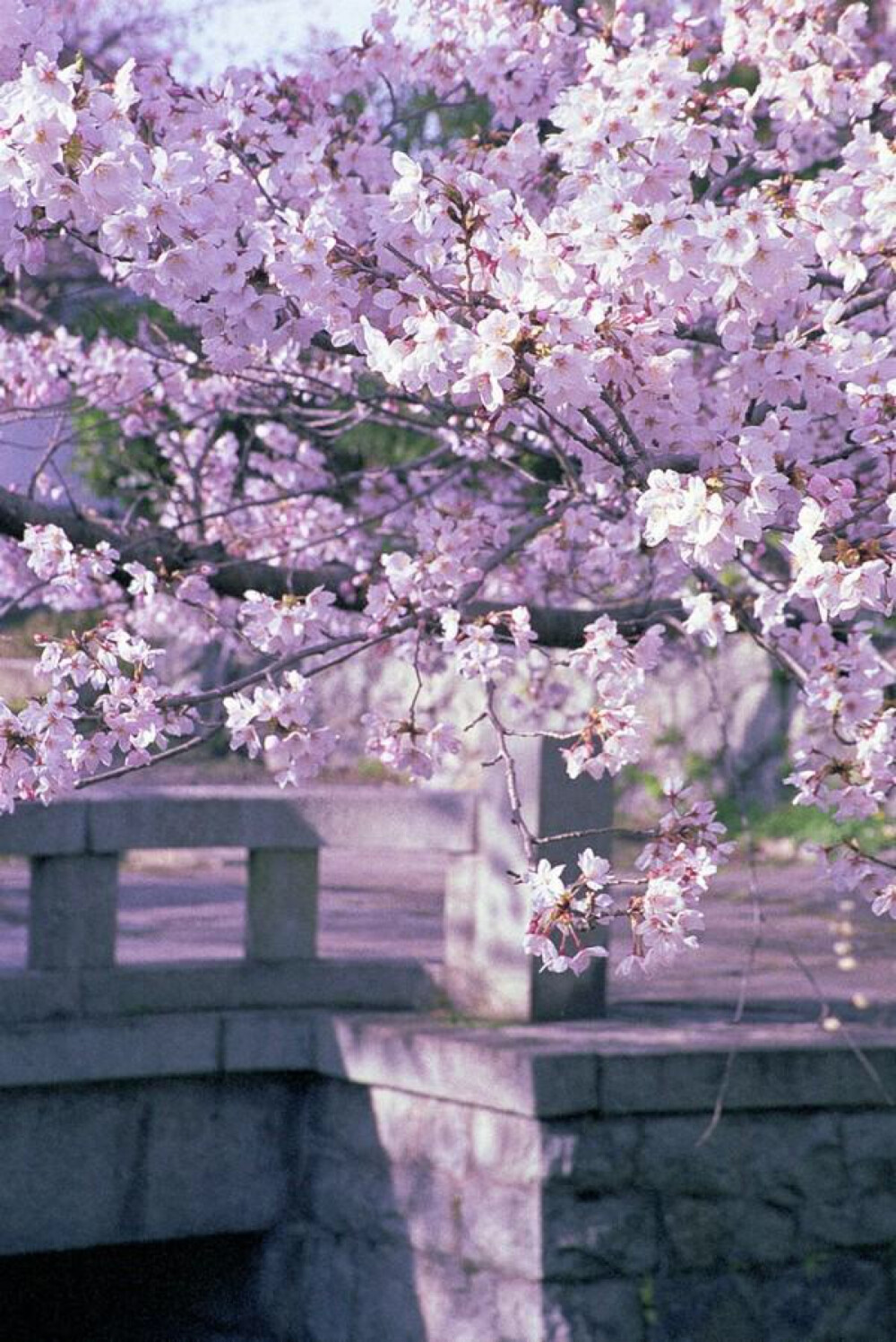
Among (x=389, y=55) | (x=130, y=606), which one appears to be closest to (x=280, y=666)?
(x=389, y=55)

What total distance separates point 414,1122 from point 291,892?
0.81 meters

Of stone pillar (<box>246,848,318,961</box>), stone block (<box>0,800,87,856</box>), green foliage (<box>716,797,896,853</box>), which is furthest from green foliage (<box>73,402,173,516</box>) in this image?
stone block (<box>0,800,87,856</box>)

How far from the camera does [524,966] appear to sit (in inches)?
247

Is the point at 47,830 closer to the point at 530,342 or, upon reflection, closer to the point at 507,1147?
the point at 507,1147

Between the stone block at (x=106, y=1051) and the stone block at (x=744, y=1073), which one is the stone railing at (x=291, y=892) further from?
the stone block at (x=744, y=1073)

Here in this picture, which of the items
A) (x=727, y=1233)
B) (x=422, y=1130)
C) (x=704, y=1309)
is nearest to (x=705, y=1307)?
(x=704, y=1309)

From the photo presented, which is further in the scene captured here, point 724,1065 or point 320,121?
point 724,1065

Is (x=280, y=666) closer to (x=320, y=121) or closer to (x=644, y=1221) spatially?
(x=320, y=121)

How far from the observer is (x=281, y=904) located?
6.50 m

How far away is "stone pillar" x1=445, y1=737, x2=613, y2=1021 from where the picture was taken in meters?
6.27

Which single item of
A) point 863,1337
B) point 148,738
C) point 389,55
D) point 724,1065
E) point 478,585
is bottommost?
point 863,1337

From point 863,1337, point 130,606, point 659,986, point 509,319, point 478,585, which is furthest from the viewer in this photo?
point 130,606

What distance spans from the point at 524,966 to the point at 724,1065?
0.71 m

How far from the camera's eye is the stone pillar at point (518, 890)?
6273 millimetres
